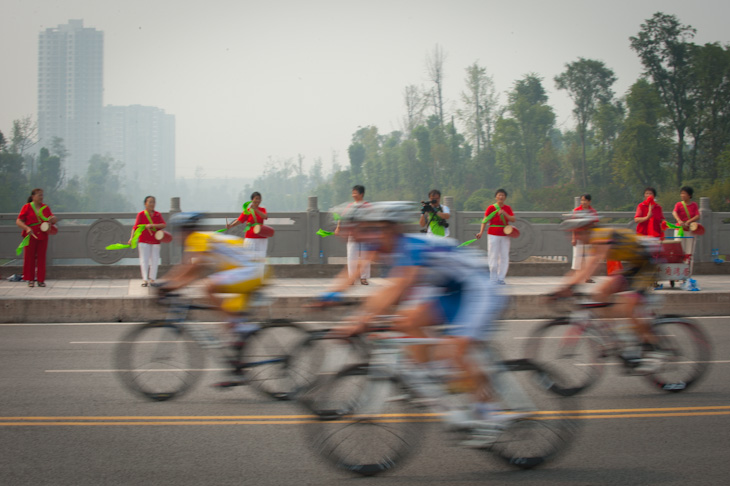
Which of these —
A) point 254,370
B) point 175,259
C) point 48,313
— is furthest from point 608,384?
point 175,259

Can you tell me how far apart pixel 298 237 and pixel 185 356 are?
39.4ft

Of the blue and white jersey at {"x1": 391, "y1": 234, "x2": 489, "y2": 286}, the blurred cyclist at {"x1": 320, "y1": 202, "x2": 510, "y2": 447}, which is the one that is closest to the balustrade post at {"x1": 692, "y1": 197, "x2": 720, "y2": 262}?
the blurred cyclist at {"x1": 320, "y1": 202, "x2": 510, "y2": 447}

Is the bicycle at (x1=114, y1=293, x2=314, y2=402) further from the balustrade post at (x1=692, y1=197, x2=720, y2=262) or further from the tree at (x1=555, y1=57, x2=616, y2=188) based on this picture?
the tree at (x1=555, y1=57, x2=616, y2=188)

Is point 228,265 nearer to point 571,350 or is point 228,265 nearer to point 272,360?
point 272,360

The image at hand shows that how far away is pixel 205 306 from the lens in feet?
23.7

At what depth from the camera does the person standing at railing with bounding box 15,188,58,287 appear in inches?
606

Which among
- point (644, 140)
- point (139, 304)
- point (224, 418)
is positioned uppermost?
point (644, 140)

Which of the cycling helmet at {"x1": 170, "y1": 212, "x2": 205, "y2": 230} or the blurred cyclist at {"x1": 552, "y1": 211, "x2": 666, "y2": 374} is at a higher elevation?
the cycling helmet at {"x1": 170, "y1": 212, "x2": 205, "y2": 230}

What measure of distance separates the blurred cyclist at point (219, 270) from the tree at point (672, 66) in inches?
3073

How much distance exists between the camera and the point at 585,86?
98.9 m

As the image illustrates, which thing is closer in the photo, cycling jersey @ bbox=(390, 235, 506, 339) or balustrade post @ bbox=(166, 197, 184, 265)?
cycling jersey @ bbox=(390, 235, 506, 339)

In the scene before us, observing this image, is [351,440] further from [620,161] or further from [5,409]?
[620,161]

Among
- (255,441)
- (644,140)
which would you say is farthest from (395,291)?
(644,140)

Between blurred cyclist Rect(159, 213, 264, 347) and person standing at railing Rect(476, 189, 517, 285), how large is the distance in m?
8.70
